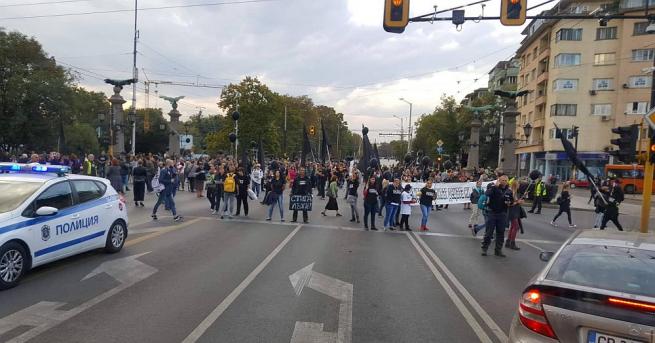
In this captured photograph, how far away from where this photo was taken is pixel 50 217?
7207 millimetres

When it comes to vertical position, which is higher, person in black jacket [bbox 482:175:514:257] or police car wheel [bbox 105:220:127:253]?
person in black jacket [bbox 482:175:514:257]

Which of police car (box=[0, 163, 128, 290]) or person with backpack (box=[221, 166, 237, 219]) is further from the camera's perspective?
person with backpack (box=[221, 166, 237, 219])

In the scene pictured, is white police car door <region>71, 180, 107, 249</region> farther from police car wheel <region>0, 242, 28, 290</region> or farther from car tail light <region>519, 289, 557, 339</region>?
car tail light <region>519, 289, 557, 339</region>

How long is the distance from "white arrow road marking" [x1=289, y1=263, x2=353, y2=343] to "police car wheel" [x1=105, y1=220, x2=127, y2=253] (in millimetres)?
3631

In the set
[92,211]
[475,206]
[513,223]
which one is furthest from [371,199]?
[92,211]

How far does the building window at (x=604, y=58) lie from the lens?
52531 millimetres

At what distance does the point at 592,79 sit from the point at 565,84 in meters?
2.76

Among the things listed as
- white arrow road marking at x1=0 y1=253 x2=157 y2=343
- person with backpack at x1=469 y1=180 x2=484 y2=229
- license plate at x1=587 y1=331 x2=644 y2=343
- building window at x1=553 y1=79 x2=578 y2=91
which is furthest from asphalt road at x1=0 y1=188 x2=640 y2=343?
building window at x1=553 y1=79 x2=578 y2=91

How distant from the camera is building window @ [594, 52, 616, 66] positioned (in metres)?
52.5

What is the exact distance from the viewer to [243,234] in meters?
11.8

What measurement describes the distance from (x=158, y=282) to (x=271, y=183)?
7.80m

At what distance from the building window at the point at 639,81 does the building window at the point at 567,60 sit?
579 centimetres

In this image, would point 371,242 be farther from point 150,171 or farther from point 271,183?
point 150,171

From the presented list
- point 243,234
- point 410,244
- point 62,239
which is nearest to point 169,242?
point 243,234
